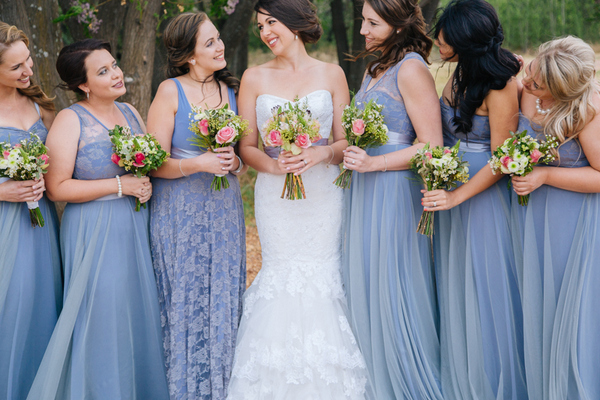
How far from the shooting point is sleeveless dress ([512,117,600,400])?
3.47 metres

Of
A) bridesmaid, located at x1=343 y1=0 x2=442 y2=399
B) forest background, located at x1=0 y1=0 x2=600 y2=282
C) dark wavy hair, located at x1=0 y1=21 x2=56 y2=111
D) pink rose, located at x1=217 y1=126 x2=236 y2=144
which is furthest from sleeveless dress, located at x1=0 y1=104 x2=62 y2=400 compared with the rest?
bridesmaid, located at x1=343 y1=0 x2=442 y2=399

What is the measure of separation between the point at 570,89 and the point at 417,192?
125 cm

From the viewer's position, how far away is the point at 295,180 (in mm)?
4070

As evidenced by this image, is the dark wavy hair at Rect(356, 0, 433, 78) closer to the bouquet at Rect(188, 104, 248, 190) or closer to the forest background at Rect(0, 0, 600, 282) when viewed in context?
the forest background at Rect(0, 0, 600, 282)

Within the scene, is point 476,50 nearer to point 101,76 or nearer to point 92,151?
point 101,76

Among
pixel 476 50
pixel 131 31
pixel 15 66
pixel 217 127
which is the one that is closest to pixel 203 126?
pixel 217 127

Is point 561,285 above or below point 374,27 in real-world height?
below

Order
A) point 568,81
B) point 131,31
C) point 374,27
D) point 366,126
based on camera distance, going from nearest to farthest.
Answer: point 568,81 → point 366,126 → point 374,27 → point 131,31

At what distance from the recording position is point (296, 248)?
169 inches

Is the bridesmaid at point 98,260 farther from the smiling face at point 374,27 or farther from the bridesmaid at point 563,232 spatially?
the bridesmaid at point 563,232

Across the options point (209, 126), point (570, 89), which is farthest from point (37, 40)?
point (570, 89)

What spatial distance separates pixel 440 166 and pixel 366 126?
0.57 m

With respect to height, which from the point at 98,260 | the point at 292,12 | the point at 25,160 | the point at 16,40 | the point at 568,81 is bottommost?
the point at 98,260

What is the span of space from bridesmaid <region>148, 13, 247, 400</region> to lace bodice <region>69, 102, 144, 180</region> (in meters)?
0.35
